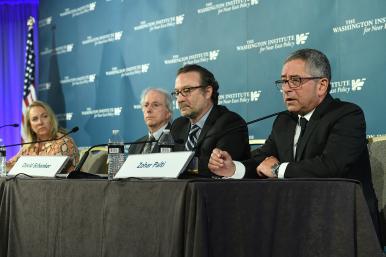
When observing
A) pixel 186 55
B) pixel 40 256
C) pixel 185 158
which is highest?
pixel 186 55

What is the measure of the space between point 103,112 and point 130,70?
0.65 m

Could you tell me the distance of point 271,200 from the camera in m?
2.04

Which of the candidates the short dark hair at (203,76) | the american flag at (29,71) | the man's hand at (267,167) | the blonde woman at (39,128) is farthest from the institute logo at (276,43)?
the american flag at (29,71)

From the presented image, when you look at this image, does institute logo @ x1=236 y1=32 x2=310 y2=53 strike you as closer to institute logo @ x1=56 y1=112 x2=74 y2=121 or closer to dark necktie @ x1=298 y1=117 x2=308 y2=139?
dark necktie @ x1=298 y1=117 x2=308 y2=139

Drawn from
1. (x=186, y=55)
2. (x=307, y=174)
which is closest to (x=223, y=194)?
(x=307, y=174)

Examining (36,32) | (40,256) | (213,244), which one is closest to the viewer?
(213,244)

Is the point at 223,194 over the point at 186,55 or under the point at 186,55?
under

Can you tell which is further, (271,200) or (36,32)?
(36,32)

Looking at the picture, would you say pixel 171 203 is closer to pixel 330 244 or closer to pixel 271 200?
pixel 271 200

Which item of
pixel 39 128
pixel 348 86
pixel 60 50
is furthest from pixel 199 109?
pixel 60 50

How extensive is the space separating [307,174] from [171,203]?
35.9 inches

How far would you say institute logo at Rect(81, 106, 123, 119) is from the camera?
22.3 feet

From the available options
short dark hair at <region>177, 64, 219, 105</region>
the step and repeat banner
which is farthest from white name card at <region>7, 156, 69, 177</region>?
the step and repeat banner

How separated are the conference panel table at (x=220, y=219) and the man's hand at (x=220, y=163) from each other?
62 cm
